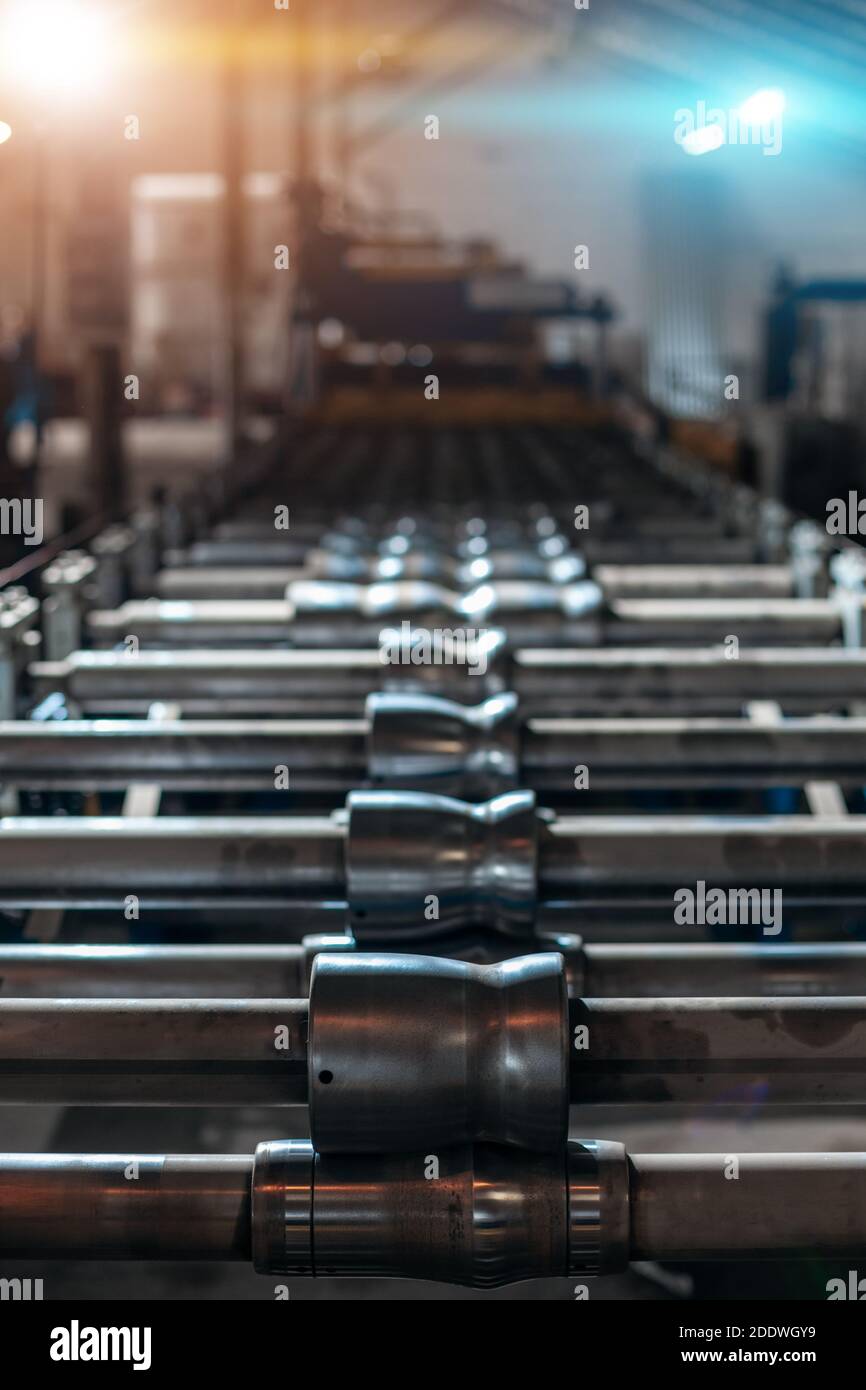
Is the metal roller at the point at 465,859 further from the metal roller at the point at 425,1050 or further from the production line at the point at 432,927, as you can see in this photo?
the metal roller at the point at 425,1050

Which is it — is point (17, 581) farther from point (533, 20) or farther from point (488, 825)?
point (533, 20)

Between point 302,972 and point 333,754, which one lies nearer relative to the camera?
point 302,972

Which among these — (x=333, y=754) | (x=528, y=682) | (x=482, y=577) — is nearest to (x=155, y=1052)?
(x=333, y=754)

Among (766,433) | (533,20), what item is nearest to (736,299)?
(533,20)

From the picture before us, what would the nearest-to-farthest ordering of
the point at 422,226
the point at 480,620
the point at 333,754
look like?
the point at 333,754
the point at 480,620
the point at 422,226

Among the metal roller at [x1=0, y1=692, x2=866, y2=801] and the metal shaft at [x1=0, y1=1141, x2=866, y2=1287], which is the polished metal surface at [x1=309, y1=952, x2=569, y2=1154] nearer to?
the metal shaft at [x1=0, y1=1141, x2=866, y2=1287]

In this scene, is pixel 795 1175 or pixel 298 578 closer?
pixel 795 1175

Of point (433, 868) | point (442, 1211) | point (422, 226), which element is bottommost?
point (442, 1211)

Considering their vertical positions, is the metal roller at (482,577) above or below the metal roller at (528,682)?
above

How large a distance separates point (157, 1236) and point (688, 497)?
339 centimetres

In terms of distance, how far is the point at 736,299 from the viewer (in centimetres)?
1692

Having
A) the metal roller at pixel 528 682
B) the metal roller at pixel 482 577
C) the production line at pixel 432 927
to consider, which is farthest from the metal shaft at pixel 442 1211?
the metal roller at pixel 482 577

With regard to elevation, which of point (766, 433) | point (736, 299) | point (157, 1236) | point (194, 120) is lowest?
point (157, 1236)

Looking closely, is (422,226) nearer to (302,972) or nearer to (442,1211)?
(302,972)
